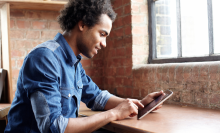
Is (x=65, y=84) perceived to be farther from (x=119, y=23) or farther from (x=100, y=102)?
(x=119, y=23)

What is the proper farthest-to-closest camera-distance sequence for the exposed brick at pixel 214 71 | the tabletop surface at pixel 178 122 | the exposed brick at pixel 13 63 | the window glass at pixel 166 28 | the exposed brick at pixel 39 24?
the exposed brick at pixel 39 24 < the exposed brick at pixel 13 63 < the window glass at pixel 166 28 < the exposed brick at pixel 214 71 < the tabletop surface at pixel 178 122

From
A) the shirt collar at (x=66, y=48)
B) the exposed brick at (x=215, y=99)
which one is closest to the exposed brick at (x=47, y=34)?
the shirt collar at (x=66, y=48)

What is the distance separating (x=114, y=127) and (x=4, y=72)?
146cm

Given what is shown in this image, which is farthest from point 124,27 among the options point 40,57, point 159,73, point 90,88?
point 40,57

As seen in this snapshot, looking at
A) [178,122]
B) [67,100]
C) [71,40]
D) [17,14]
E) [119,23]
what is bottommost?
[178,122]

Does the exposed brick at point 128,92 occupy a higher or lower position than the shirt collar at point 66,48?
lower

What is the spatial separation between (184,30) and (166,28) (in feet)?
0.85

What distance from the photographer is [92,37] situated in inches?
61.2

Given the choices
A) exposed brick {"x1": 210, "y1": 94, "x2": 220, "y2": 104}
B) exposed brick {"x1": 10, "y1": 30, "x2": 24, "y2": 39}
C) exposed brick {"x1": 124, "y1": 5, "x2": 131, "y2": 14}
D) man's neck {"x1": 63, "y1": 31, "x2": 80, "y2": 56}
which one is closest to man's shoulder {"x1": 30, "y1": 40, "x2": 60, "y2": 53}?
man's neck {"x1": 63, "y1": 31, "x2": 80, "y2": 56}

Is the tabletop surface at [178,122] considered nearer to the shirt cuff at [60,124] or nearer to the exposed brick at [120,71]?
the shirt cuff at [60,124]

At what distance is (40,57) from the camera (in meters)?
1.29

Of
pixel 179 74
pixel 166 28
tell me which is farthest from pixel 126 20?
pixel 179 74

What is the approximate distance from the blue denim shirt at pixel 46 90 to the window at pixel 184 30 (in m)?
1.06

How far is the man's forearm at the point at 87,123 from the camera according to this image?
4.12ft
